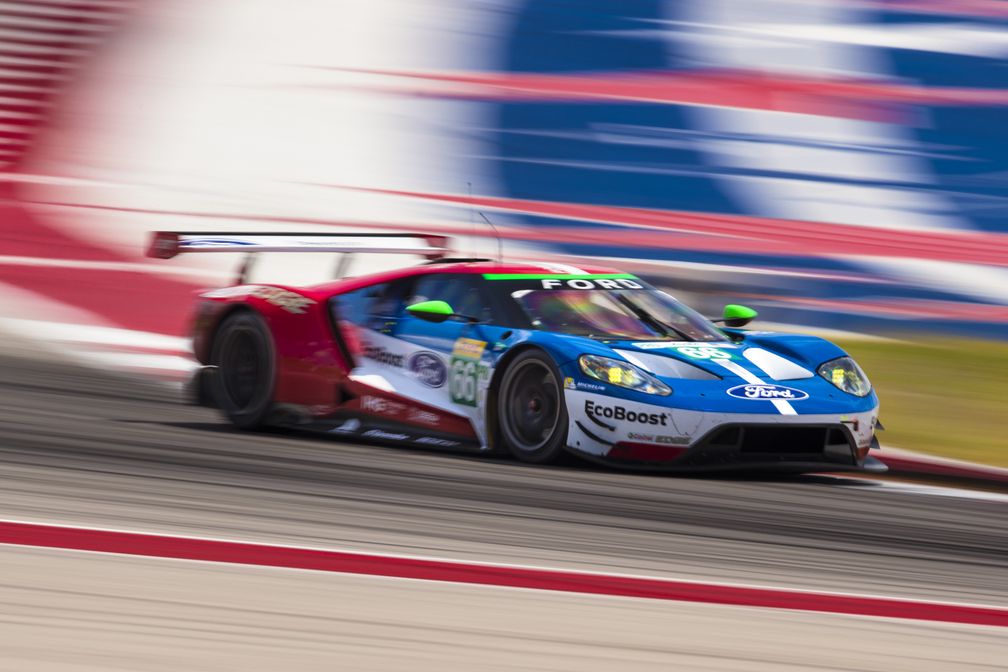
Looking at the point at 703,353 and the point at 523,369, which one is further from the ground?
the point at 703,353

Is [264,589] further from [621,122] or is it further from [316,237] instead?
[621,122]

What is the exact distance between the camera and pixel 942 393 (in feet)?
32.5

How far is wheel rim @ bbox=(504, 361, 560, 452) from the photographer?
7078mm

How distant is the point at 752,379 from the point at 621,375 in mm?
640

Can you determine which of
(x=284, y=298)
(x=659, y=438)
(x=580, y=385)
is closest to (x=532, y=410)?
(x=580, y=385)

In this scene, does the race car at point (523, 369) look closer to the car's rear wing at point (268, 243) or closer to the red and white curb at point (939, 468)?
the car's rear wing at point (268, 243)

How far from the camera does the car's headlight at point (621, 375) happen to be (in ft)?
22.5

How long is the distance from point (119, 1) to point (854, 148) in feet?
32.2

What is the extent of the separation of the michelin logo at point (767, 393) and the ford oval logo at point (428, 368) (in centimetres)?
150

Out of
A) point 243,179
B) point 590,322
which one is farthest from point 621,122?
point 590,322

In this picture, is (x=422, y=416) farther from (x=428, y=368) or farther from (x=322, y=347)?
(x=322, y=347)

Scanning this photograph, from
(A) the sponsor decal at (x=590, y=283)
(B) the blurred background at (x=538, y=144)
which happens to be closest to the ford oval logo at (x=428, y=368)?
(A) the sponsor decal at (x=590, y=283)

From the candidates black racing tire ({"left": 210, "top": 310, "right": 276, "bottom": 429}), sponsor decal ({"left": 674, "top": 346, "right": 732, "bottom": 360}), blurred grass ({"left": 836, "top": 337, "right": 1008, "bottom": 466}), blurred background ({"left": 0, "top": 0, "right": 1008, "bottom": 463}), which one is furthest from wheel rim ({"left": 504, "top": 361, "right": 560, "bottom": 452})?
blurred background ({"left": 0, "top": 0, "right": 1008, "bottom": 463})

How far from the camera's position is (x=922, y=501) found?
6715mm
